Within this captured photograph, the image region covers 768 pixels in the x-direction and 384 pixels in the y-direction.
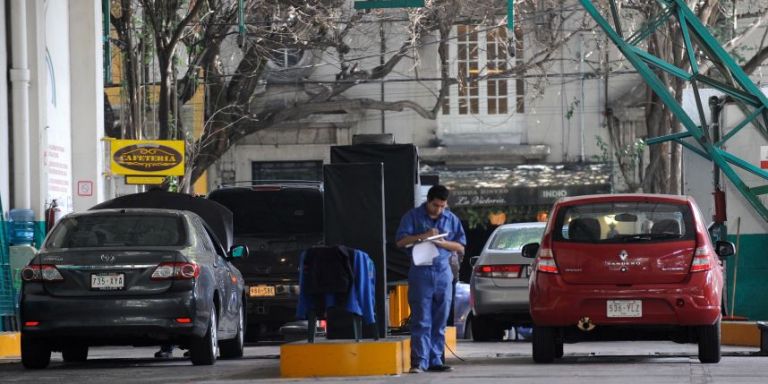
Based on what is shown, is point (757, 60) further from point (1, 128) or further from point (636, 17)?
point (1, 128)

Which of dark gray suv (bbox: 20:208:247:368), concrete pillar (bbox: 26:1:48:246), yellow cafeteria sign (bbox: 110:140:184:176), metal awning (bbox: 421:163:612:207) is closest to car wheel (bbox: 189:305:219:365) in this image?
dark gray suv (bbox: 20:208:247:368)

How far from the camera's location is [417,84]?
3969 centimetres

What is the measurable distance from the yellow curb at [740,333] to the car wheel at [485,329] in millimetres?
3009

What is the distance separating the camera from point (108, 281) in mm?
15133

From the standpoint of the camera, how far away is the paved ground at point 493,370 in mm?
Result: 13664

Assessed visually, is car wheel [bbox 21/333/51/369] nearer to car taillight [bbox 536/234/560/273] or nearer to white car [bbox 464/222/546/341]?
car taillight [bbox 536/234/560/273]

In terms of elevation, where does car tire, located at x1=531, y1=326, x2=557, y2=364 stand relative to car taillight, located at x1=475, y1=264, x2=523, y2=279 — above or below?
below

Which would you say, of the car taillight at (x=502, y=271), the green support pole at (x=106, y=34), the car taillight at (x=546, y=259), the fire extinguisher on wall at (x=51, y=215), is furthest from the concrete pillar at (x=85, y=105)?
the car taillight at (x=546, y=259)

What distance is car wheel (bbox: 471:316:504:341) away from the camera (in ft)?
69.9

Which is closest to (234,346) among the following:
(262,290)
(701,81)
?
(262,290)

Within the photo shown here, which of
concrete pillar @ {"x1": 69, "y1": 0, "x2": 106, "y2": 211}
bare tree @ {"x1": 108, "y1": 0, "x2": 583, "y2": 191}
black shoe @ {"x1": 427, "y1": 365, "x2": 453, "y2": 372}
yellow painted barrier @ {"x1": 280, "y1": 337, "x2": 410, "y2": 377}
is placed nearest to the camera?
yellow painted barrier @ {"x1": 280, "y1": 337, "x2": 410, "y2": 377}

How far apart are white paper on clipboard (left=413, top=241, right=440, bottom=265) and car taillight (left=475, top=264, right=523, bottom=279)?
6196 mm

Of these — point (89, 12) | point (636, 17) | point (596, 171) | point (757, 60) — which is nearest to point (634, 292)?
point (89, 12)

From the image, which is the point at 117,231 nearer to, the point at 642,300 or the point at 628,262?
the point at 628,262
